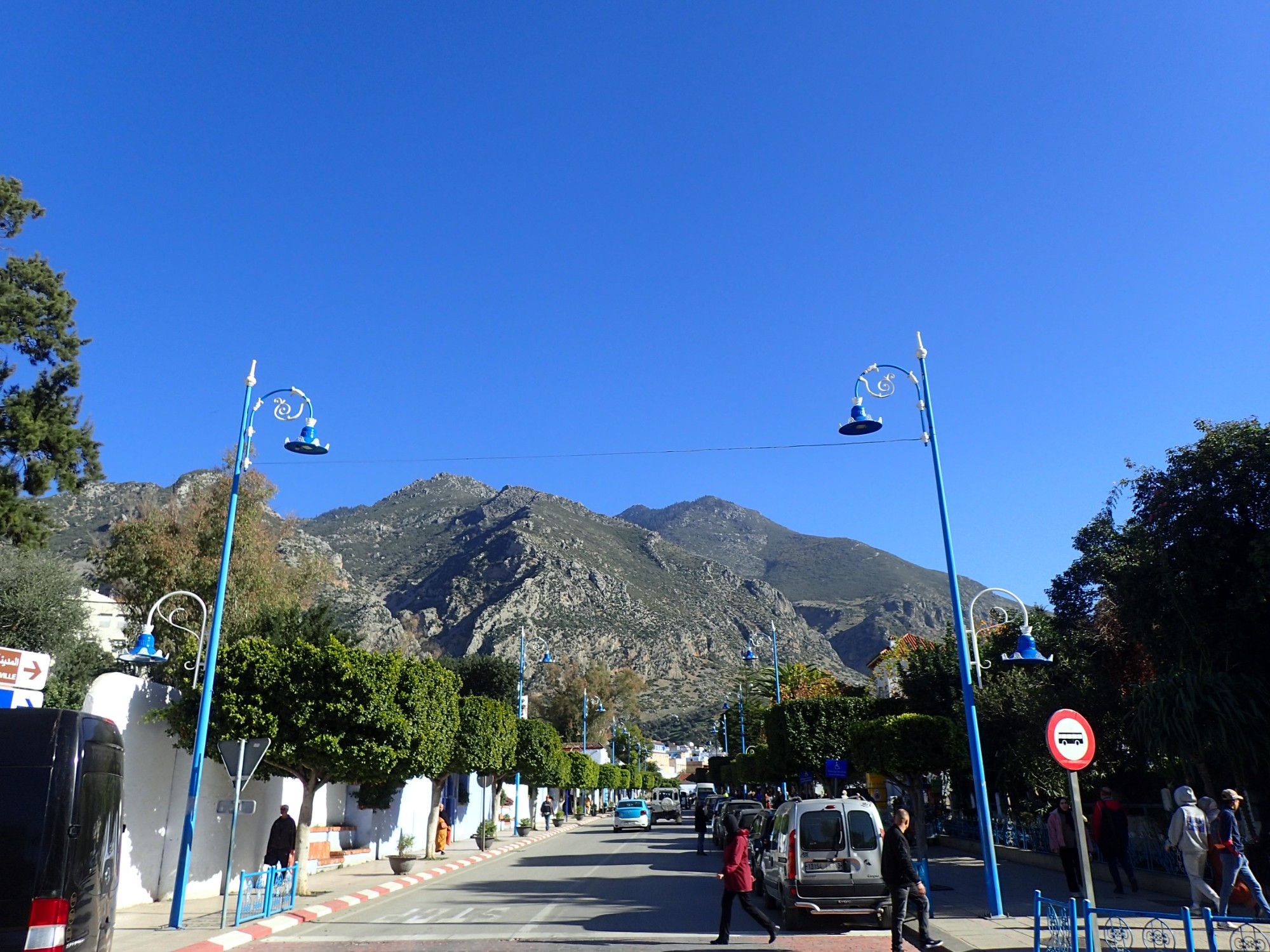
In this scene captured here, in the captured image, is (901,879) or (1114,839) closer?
(901,879)

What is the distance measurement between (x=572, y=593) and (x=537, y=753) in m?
73.1

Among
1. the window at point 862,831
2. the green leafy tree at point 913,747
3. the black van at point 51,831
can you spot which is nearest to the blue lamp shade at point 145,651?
the black van at point 51,831

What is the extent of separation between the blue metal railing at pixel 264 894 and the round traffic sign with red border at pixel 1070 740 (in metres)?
11.6

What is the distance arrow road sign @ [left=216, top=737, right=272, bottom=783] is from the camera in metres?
13.6

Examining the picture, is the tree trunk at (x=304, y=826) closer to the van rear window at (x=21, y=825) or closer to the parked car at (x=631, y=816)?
the van rear window at (x=21, y=825)

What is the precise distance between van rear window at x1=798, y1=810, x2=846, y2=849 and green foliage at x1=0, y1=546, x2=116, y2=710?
2235 centimetres

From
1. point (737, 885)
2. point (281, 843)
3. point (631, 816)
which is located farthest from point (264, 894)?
point (631, 816)

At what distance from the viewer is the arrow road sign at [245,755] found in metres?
13.6

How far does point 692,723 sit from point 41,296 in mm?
116879

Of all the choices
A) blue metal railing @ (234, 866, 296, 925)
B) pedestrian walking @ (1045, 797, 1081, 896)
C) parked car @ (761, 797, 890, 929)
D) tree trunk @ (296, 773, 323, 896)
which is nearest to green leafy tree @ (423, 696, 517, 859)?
tree trunk @ (296, 773, 323, 896)

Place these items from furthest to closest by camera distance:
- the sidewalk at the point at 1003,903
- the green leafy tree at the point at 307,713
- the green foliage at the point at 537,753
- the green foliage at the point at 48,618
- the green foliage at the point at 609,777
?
the green foliage at the point at 609,777 → the green foliage at the point at 537,753 → the green foliage at the point at 48,618 → the green leafy tree at the point at 307,713 → the sidewalk at the point at 1003,903

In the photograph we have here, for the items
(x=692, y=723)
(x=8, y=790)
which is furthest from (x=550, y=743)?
(x=692, y=723)

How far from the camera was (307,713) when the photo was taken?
16.1 m

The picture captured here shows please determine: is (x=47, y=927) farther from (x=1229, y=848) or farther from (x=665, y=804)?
(x=665, y=804)
